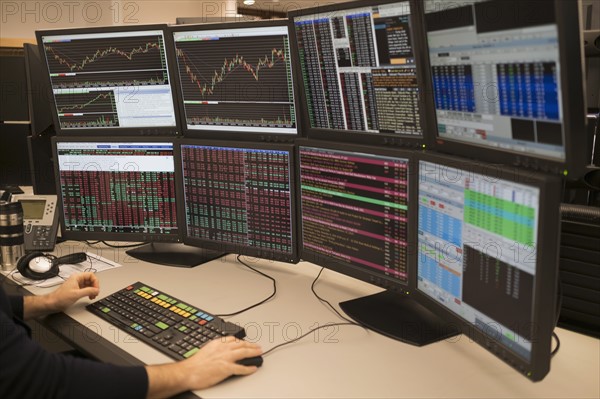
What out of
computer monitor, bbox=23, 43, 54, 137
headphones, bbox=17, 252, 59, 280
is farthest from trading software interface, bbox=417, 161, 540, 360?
computer monitor, bbox=23, 43, 54, 137

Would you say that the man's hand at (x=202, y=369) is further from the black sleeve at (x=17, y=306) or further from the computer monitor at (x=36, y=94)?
the computer monitor at (x=36, y=94)

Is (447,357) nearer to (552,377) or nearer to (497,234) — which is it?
(552,377)

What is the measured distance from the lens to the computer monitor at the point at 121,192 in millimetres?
2012

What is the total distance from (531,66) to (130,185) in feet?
4.71

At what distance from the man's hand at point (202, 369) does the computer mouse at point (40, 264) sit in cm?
81

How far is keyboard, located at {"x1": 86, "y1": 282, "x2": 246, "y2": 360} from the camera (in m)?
1.37

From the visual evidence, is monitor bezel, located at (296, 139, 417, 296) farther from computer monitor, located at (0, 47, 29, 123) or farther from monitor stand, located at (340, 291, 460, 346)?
computer monitor, located at (0, 47, 29, 123)

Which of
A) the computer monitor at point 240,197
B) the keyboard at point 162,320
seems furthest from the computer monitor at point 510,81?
the keyboard at point 162,320

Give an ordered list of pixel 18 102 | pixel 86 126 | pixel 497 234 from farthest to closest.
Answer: pixel 18 102, pixel 86 126, pixel 497 234

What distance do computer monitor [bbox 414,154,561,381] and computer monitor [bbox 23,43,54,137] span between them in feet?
5.89

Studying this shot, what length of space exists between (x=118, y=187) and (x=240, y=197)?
0.47m

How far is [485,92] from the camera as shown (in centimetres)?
119

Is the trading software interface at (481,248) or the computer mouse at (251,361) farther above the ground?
the trading software interface at (481,248)

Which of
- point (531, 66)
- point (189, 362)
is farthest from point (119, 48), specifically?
point (531, 66)
